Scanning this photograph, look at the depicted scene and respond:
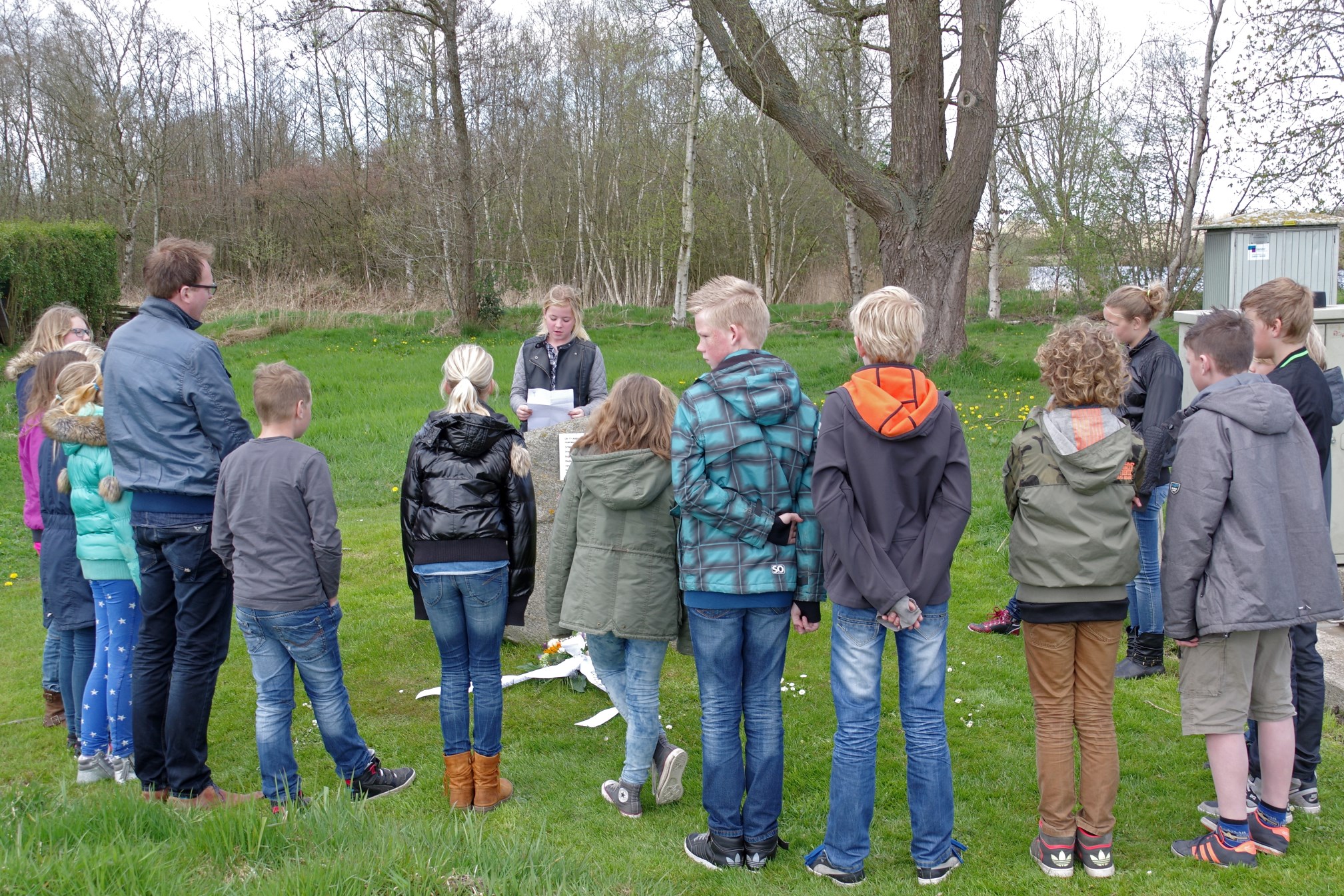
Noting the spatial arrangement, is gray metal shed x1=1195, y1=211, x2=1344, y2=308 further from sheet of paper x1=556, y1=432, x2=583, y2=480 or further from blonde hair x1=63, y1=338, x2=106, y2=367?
blonde hair x1=63, y1=338, x2=106, y2=367

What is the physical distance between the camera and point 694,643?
3459 millimetres

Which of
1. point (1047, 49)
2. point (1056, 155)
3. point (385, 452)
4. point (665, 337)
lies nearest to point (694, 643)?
point (385, 452)

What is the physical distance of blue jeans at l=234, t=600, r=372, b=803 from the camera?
378cm

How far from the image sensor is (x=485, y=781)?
392cm

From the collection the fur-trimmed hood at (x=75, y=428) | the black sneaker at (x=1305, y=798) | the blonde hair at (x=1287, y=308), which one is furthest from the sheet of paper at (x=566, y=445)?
the black sneaker at (x=1305, y=798)

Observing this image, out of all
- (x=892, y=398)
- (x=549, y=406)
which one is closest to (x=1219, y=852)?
(x=892, y=398)

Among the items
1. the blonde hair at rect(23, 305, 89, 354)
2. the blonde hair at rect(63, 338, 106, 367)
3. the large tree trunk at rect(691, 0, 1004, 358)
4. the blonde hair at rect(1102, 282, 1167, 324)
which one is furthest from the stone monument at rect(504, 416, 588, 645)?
the large tree trunk at rect(691, 0, 1004, 358)

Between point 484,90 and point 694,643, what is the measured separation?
Answer: 74.3ft

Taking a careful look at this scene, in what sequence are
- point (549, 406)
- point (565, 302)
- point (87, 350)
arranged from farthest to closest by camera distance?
point (549, 406)
point (565, 302)
point (87, 350)

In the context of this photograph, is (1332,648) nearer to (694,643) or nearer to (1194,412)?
(1194,412)

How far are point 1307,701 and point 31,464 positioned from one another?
17.6 feet

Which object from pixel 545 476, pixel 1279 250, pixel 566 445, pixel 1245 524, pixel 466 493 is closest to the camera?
pixel 1245 524

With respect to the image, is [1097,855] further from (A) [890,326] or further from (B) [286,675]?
(B) [286,675]

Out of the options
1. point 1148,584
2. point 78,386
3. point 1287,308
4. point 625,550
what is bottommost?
point 1148,584
